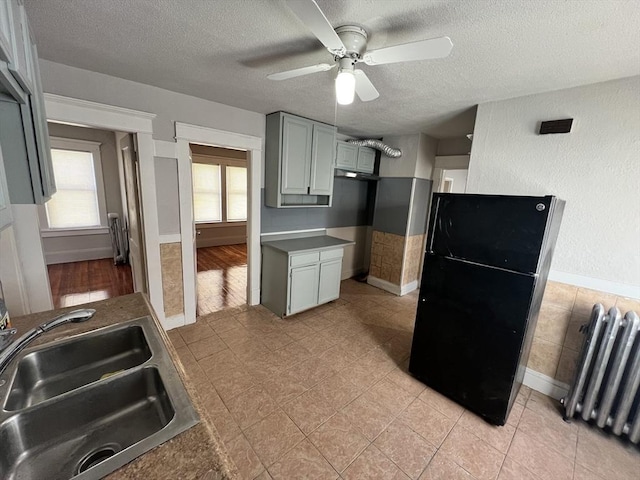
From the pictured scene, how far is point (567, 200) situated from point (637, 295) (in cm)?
77

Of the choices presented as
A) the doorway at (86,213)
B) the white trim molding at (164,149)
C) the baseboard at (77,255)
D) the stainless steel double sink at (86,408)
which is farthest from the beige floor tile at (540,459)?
the baseboard at (77,255)

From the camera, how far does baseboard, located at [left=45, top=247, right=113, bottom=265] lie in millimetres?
4609

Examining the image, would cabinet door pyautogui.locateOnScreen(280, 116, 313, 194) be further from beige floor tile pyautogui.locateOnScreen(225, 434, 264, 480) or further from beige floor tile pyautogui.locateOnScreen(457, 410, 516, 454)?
beige floor tile pyautogui.locateOnScreen(457, 410, 516, 454)

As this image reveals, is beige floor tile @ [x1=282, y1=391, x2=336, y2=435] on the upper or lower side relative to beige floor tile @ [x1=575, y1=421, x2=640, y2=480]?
lower

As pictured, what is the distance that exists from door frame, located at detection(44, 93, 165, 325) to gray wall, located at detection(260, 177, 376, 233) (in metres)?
1.17

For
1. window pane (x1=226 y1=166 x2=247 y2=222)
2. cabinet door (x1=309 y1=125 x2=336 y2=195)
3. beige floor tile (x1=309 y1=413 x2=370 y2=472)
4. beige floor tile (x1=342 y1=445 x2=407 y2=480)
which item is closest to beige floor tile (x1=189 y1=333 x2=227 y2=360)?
beige floor tile (x1=309 y1=413 x2=370 y2=472)

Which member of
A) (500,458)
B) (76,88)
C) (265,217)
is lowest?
(500,458)

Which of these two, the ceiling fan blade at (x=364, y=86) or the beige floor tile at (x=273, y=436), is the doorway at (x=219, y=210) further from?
the ceiling fan blade at (x=364, y=86)

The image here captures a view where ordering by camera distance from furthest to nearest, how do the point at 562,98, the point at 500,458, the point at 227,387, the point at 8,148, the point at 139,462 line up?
the point at 227,387 < the point at 562,98 < the point at 500,458 < the point at 8,148 < the point at 139,462

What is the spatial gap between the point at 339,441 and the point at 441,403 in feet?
2.97

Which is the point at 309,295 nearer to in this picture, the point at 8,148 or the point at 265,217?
the point at 265,217

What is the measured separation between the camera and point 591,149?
1.89 meters

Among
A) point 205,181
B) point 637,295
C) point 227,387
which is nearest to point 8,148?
point 227,387

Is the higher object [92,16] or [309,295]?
[92,16]
